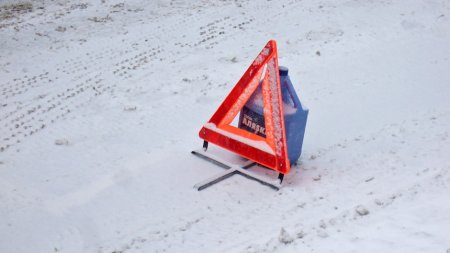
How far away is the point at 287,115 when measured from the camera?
15.8 feet

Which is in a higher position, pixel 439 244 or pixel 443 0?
pixel 443 0

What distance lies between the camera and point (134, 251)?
4.02 m

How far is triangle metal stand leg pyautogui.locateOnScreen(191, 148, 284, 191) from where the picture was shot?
15.9ft

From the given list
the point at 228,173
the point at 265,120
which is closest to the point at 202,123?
the point at 228,173

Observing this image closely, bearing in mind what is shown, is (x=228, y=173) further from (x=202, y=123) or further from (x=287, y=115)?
(x=202, y=123)

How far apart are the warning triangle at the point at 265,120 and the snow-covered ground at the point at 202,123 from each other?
0.28 meters

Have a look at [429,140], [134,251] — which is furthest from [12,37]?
[429,140]

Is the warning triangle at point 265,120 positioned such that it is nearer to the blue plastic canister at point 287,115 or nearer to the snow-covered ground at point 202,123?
the blue plastic canister at point 287,115

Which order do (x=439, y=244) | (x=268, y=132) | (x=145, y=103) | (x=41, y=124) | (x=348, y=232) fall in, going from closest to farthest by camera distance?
(x=439, y=244) → (x=348, y=232) → (x=268, y=132) → (x=41, y=124) → (x=145, y=103)

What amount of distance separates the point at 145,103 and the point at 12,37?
319 cm

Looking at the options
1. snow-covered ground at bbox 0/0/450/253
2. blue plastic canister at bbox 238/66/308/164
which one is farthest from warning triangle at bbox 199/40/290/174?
snow-covered ground at bbox 0/0/450/253

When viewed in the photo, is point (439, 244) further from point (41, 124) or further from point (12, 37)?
point (12, 37)

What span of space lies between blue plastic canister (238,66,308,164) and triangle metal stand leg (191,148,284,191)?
36 centimetres

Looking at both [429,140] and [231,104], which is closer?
[231,104]
